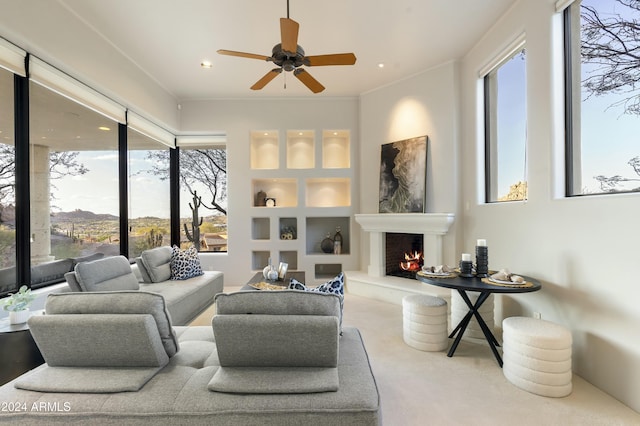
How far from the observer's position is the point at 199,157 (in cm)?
582

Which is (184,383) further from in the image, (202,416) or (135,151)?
(135,151)

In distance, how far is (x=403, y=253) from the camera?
503 centimetres

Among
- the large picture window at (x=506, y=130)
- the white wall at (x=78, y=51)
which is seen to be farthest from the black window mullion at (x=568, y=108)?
the white wall at (x=78, y=51)

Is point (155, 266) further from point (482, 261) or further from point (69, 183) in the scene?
point (482, 261)

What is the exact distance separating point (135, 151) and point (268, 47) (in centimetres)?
252

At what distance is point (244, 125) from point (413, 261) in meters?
3.68

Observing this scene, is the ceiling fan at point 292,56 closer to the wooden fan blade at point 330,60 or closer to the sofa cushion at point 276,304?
the wooden fan blade at point 330,60

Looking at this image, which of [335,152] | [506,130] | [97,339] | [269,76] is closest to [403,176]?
[506,130]

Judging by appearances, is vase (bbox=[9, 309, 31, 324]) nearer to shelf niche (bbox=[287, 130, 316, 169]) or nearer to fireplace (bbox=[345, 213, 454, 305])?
fireplace (bbox=[345, 213, 454, 305])

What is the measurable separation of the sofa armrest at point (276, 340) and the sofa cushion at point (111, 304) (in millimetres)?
389

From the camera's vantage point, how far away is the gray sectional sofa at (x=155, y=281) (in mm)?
2832

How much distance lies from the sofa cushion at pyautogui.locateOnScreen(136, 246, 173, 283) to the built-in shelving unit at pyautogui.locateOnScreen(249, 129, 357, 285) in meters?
1.65

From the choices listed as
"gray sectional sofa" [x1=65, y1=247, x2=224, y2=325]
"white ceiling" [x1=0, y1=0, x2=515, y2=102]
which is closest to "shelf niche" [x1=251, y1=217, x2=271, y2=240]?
"gray sectional sofa" [x1=65, y1=247, x2=224, y2=325]

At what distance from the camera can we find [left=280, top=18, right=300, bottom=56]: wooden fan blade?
2.32 m
